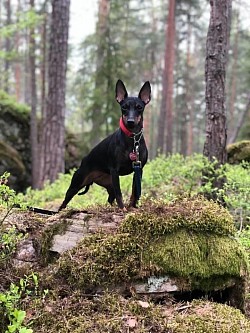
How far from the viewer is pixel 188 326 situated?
3082mm

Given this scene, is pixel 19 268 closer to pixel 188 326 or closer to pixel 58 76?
pixel 188 326

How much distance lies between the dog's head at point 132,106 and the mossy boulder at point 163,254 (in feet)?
2.73

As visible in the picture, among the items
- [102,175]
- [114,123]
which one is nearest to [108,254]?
[102,175]

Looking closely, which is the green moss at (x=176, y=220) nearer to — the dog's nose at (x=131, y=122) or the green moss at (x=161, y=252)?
the green moss at (x=161, y=252)

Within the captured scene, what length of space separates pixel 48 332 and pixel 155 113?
42705mm

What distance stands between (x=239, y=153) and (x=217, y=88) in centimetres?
429

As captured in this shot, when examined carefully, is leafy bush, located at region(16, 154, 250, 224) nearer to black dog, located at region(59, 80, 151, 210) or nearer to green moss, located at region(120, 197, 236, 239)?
black dog, located at region(59, 80, 151, 210)

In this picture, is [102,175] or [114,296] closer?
[114,296]

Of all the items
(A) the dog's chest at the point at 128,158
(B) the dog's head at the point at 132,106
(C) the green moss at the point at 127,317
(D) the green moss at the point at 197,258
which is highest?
(B) the dog's head at the point at 132,106

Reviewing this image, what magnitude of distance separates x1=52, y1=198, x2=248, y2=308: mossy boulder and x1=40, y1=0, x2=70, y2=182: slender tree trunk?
8.66m

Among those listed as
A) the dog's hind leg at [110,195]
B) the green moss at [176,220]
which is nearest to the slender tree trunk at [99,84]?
the dog's hind leg at [110,195]

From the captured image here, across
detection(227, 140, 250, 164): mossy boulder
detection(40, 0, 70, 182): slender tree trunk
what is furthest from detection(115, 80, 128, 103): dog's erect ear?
detection(40, 0, 70, 182): slender tree trunk

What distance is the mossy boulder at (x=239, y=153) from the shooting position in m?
10.8

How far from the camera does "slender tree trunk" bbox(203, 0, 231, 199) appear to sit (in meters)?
7.04
